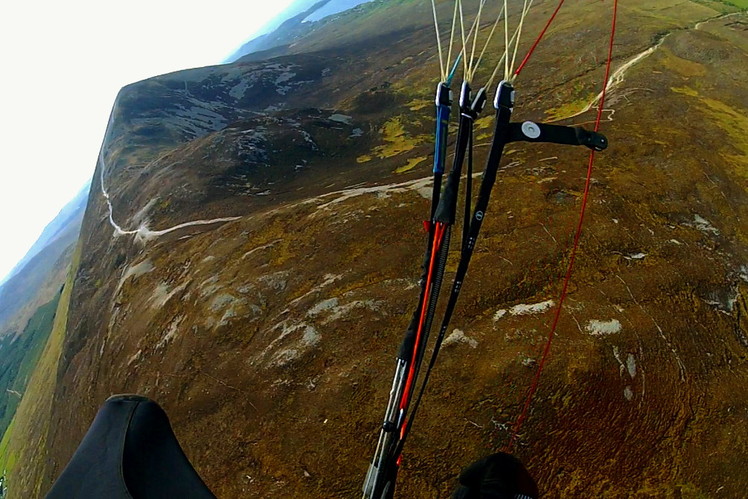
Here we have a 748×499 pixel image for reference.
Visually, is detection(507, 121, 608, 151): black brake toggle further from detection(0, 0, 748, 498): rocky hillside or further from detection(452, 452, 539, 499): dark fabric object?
detection(0, 0, 748, 498): rocky hillside

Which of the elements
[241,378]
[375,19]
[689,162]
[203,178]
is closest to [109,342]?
[241,378]

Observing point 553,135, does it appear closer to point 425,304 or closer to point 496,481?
point 425,304

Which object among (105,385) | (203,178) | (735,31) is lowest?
(735,31)

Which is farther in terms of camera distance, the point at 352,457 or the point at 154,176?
the point at 154,176

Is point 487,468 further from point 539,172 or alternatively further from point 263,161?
point 263,161

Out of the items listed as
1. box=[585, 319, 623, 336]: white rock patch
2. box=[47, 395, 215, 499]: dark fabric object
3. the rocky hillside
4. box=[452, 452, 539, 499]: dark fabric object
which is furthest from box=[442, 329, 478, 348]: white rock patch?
box=[47, 395, 215, 499]: dark fabric object
